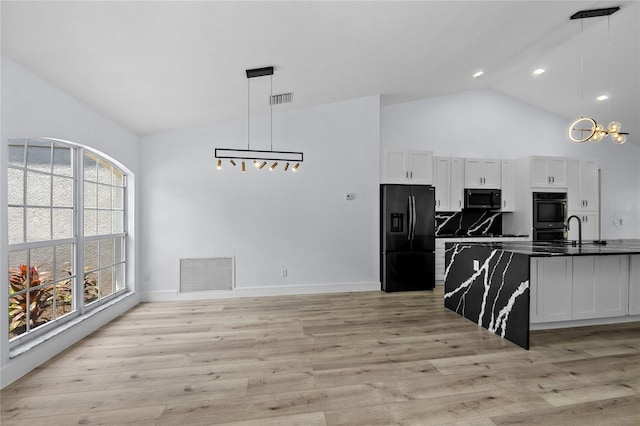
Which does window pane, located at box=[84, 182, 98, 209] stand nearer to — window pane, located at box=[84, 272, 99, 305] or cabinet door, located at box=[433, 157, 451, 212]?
window pane, located at box=[84, 272, 99, 305]

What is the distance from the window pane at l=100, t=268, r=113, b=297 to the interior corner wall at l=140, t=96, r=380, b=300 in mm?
578

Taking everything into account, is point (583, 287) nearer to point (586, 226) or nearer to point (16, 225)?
point (586, 226)

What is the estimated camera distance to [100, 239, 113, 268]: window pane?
371 centimetres

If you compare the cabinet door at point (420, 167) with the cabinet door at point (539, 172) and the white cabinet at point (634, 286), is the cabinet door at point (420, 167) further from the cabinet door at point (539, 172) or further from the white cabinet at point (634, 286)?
the white cabinet at point (634, 286)

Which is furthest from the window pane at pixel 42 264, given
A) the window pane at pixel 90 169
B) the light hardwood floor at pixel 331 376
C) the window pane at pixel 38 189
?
the window pane at pixel 90 169

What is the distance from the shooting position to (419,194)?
5.10m

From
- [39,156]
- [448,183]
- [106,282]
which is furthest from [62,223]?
[448,183]

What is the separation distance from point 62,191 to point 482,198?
630cm

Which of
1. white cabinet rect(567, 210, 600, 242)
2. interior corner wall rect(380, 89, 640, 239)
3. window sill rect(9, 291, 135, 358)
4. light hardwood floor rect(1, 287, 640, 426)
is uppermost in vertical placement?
interior corner wall rect(380, 89, 640, 239)

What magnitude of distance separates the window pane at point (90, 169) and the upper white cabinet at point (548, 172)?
272 inches

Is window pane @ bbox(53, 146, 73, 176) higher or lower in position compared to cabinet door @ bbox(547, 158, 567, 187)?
lower

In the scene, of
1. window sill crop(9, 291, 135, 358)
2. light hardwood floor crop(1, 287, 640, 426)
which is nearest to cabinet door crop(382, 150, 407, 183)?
light hardwood floor crop(1, 287, 640, 426)

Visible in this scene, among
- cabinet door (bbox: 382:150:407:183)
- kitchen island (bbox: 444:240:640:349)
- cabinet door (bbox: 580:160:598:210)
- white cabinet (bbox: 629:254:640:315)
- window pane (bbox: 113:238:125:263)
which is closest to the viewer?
kitchen island (bbox: 444:240:640:349)

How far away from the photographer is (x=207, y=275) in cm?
464
